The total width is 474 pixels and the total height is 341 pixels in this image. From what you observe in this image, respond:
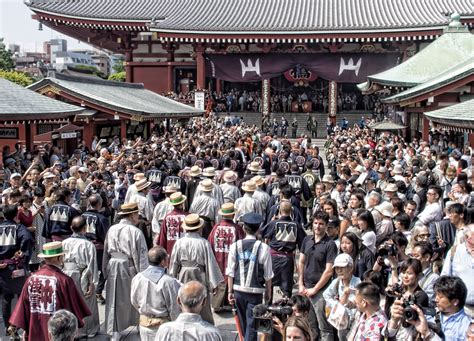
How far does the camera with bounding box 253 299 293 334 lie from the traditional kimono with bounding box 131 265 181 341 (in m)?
1.33

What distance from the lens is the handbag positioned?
547 cm

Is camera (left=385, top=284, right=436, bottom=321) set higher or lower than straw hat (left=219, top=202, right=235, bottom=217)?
lower

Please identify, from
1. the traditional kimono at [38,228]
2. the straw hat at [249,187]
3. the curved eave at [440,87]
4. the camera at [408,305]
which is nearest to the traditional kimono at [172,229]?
the straw hat at [249,187]

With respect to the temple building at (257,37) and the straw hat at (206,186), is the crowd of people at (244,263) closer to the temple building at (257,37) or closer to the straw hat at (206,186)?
the straw hat at (206,186)

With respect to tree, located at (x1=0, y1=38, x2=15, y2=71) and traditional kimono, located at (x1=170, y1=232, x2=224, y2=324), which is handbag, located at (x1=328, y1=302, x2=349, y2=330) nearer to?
traditional kimono, located at (x1=170, y1=232, x2=224, y2=324)

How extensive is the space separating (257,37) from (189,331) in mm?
29465

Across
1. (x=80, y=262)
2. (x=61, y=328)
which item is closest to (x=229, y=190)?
(x=80, y=262)

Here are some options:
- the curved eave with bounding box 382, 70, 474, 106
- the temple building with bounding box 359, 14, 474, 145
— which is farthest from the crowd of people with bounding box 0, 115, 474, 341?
the curved eave with bounding box 382, 70, 474, 106

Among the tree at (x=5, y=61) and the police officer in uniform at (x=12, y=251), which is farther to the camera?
the tree at (x=5, y=61)

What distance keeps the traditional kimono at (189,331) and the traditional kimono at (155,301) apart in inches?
49.6

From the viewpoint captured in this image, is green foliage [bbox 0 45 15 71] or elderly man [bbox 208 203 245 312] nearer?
elderly man [bbox 208 203 245 312]

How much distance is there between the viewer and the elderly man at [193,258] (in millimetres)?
7004

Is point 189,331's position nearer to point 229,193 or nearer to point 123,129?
point 229,193

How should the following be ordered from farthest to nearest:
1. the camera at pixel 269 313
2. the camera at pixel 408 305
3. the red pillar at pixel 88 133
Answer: the red pillar at pixel 88 133 < the camera at pixel 269 313 < the camera at pixel 408 305
